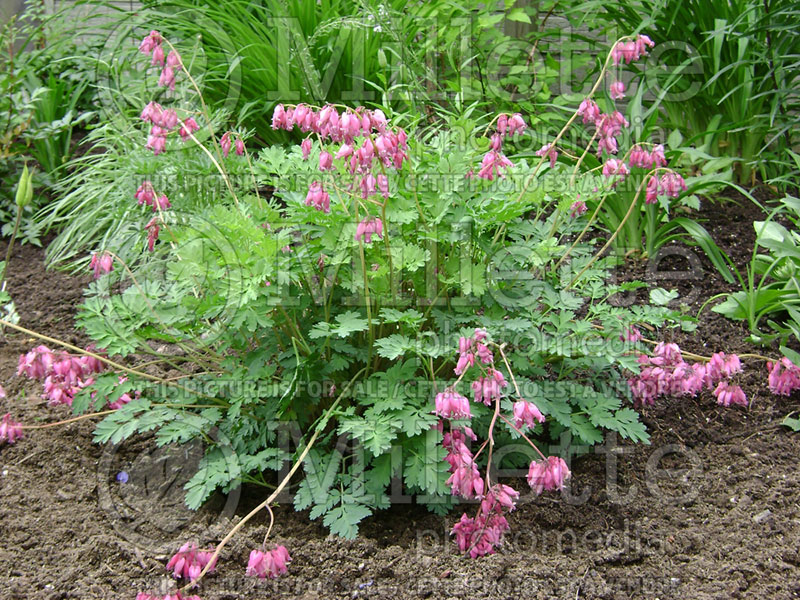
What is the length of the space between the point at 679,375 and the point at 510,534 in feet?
2.20

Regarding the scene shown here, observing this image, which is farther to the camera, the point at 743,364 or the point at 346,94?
the point at 346,94

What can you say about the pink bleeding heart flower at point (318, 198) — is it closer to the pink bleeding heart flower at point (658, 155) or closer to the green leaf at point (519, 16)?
the pink bleeding heart flower at point (658, 155)

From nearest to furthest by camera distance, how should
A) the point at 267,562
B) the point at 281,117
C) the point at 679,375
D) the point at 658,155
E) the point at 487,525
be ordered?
the point at 267,562 → the point at 487,525 → the point at 281,117 → the point at 679,375 → the point at 658,155

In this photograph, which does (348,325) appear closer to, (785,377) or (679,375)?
(679,375)

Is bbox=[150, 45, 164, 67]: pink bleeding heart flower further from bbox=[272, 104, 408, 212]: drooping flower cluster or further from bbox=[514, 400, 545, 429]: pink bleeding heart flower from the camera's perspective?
bbox=[514, 400, 545, 429]: pink bleeding heart flower

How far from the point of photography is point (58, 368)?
200cm

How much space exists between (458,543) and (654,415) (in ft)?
3.28

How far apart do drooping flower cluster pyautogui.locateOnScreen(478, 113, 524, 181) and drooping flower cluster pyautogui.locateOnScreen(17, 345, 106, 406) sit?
120 centimetres

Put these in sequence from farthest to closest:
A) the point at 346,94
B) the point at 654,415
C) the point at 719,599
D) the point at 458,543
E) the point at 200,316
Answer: the point at 346,94 → the point at 654,415 → the point at 200,316 → the point at 458,543 → the point at 719,599

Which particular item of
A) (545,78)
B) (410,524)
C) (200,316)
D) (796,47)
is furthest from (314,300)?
(796,47)

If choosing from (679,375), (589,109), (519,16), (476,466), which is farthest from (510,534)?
(519,16)

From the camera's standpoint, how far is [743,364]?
2834 millimetres

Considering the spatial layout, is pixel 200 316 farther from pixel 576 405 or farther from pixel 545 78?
pixel 545 78

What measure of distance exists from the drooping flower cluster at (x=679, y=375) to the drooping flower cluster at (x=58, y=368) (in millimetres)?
1603
